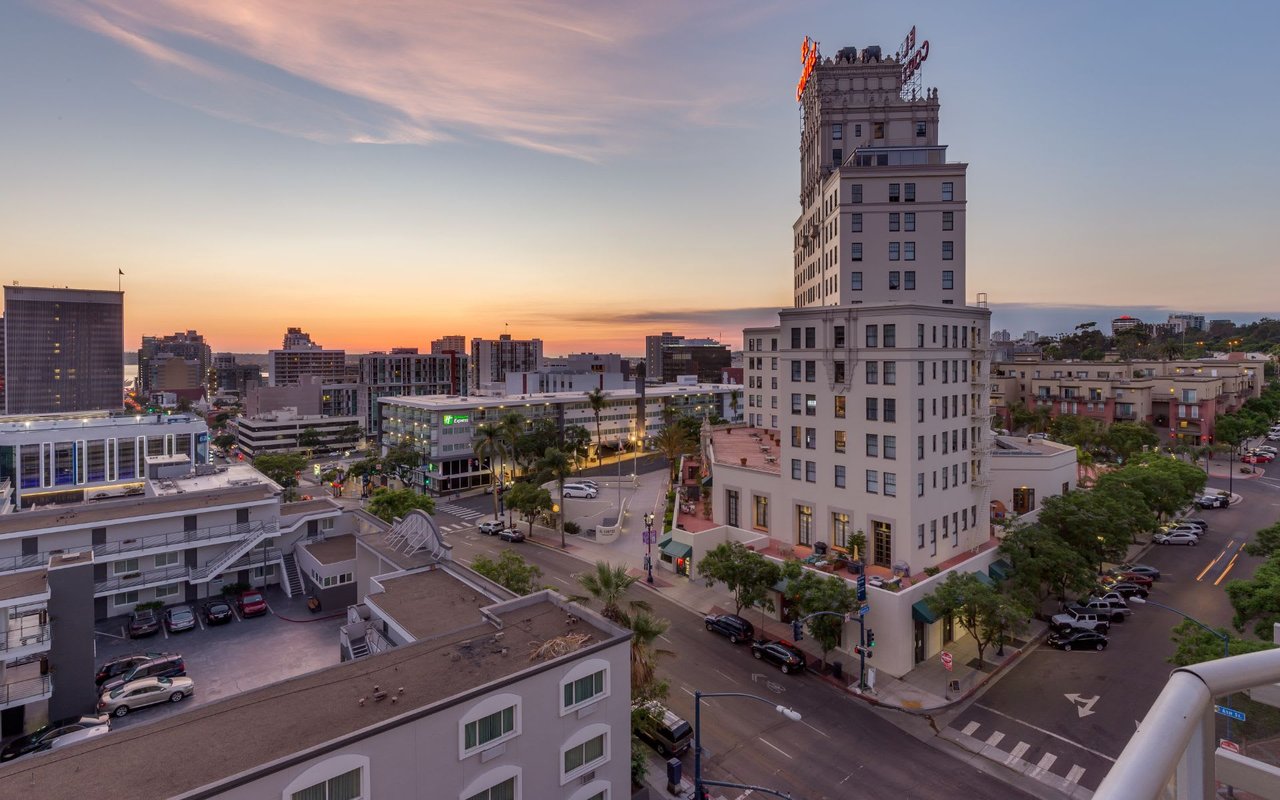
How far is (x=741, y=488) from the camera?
2251 inches

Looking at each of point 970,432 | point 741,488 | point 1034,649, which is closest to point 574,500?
point 741,488

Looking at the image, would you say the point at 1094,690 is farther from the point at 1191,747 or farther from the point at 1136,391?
the point at 1136,391

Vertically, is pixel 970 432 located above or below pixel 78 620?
above

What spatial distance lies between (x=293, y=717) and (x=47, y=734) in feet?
71.6

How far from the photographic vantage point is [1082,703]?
36.1 meters

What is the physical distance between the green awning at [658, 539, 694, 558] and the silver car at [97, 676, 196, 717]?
3536 centimetres

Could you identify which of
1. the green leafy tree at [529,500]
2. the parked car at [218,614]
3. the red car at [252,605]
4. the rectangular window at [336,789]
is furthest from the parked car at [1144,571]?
the parked car at [218,614]

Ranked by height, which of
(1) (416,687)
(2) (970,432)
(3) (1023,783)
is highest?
(2) (970,432)

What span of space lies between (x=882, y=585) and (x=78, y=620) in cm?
4864

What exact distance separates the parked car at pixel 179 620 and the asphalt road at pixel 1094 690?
5109 centimetres

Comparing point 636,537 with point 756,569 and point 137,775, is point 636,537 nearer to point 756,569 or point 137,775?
point 756,569

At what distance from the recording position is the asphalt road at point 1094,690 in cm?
3216

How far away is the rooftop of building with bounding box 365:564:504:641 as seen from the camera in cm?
2930

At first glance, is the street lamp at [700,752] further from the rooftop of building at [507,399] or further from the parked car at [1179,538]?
the rooftop of building at [507,399]
